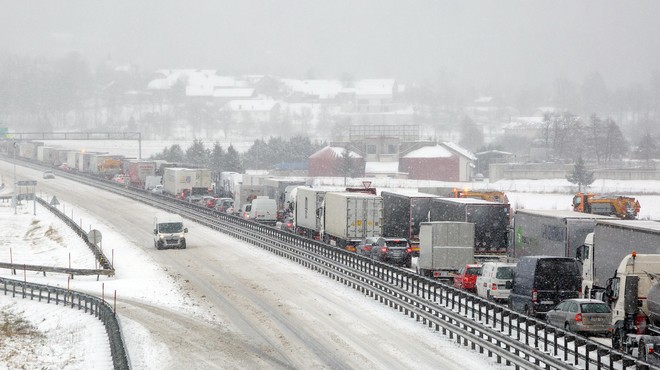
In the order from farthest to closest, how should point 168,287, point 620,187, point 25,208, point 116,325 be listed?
point 620,187, point 25,208, point 168,287, point 116,325

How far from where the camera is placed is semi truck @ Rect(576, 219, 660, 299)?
32.2m

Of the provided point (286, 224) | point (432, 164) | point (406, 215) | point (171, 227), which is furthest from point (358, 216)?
point (432, 164)

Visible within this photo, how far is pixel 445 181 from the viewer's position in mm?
147000

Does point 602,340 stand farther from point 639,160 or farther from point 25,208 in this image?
point 639,160

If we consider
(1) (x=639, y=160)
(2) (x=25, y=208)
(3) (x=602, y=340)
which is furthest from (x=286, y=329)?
(1) (x=639, y=160)

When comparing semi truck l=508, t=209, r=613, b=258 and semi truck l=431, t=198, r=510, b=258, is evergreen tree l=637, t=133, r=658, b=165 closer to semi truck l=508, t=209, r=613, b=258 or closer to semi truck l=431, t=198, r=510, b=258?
semi truck l=431, t=198, r=510, b=258

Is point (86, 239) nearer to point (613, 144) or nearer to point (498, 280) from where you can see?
point (498, 280)

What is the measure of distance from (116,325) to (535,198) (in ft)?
272

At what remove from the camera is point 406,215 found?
2144 inches

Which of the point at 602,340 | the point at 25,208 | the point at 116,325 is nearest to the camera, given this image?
the point at 602,340

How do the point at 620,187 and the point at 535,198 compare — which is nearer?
the point at 535,198

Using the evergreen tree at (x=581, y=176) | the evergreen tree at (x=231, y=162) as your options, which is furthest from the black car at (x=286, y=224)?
the evergreen tree at (x=231, y=162)

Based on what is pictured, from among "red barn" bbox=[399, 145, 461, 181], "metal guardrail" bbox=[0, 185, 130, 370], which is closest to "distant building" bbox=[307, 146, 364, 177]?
"red barn" bbox=[399, 145, 461, 181]

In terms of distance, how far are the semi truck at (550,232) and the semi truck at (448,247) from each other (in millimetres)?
2357
